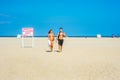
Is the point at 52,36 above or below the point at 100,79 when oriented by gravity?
above

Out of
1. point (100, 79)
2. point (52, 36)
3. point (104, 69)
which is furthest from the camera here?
point (52, 36)

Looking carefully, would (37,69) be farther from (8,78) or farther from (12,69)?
(8,78)

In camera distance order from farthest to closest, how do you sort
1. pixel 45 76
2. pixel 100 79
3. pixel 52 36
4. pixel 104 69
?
pixel 52 36
pixel 104 69
pixel 45 76
pixel 100 79

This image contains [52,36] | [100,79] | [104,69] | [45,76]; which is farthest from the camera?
[52,36]

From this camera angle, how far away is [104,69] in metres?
12.5

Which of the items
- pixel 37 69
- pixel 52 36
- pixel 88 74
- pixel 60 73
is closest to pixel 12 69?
pixel 37 69

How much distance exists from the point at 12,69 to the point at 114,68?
11.9 ft

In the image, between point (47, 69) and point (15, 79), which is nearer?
point (15, 79)

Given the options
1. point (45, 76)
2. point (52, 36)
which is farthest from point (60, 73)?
point (52, 36)

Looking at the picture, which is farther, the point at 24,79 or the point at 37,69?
the point at 37,69

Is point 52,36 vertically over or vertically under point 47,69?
over

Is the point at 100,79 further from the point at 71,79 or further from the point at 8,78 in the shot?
the point at 8,78

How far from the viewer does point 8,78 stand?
10.6m

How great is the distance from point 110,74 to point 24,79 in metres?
2.75
